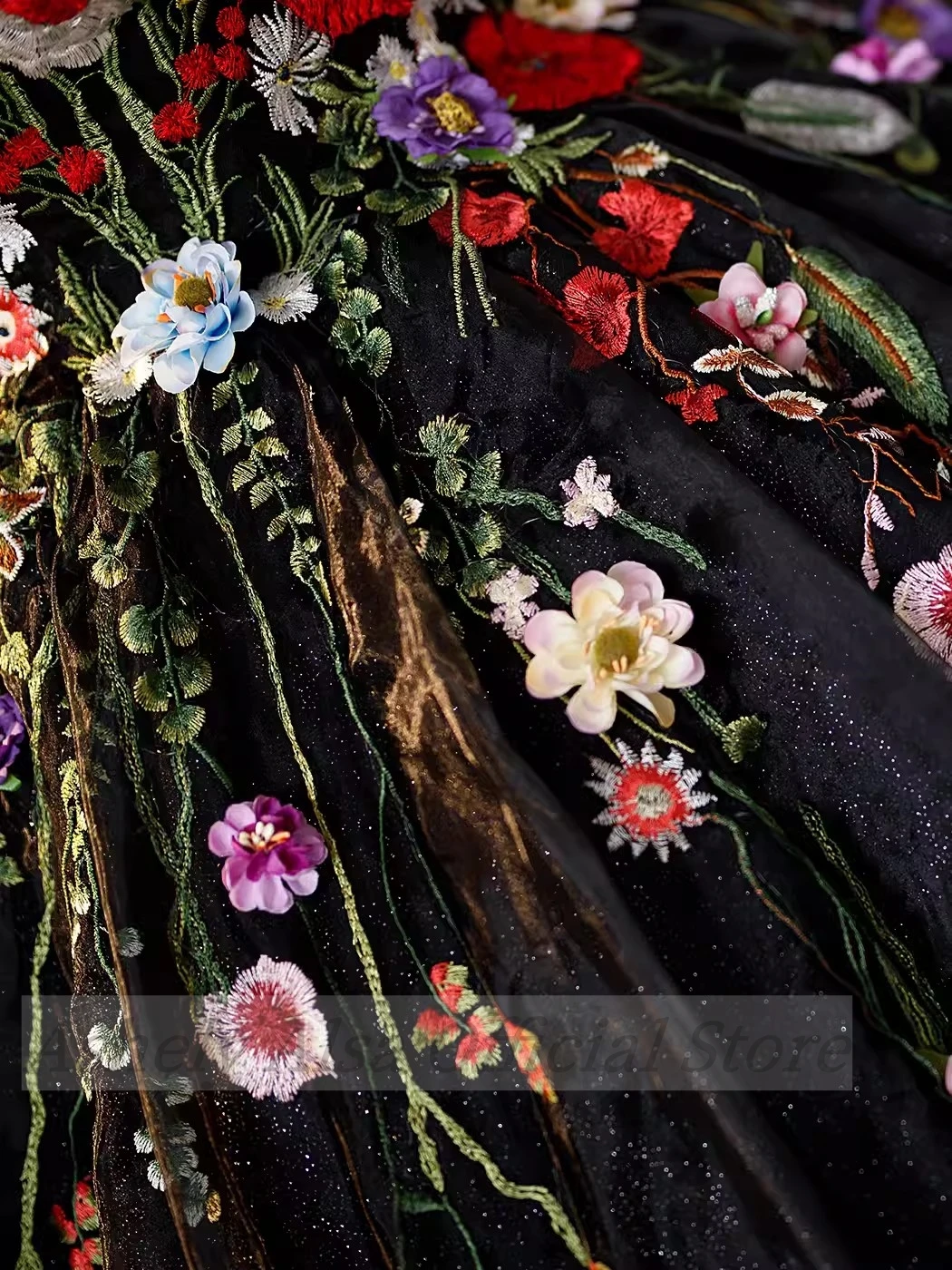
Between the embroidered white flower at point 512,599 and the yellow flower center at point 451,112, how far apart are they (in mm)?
334

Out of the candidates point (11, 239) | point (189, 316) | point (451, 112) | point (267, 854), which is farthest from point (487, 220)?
point (267, 854)

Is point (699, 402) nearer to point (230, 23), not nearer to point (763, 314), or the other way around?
point (763, 314)

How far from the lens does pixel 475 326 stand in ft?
2.23

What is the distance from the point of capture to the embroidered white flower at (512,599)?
0.64 metres

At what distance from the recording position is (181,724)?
641 mm

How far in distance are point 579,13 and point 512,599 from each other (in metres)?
0.54

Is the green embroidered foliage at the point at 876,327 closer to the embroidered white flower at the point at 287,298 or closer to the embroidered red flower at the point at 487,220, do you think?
the embroidered red flower at the point at 487,220

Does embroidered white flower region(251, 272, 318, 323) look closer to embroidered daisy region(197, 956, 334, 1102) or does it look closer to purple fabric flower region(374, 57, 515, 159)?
purple fabric flower region(374, 57, 515, 159)

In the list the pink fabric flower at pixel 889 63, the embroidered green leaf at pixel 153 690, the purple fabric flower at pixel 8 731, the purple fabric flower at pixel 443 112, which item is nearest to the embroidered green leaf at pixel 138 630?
the embroidered green leaf at pixel 153 690

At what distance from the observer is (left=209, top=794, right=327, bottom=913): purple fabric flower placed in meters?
0.61

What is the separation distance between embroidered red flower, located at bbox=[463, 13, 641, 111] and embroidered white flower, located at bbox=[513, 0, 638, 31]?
14 mm

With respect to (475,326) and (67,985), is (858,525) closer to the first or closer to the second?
(475,326)

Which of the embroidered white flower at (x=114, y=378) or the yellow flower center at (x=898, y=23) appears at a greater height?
the yellow flower center at (x=898, y=23)

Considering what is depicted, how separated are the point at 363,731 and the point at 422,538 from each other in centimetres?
12
